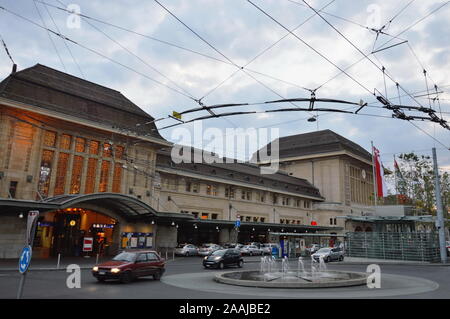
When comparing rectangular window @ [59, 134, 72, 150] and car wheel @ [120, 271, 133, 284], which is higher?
rectangular window @ [59, 134, 72, 150]

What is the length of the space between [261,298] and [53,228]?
29.6 metres

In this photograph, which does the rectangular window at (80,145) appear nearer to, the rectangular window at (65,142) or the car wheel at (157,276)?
the rectangular window at (65,142)

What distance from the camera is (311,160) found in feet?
261

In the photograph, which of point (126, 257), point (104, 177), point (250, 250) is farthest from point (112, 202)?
point (250, 250)

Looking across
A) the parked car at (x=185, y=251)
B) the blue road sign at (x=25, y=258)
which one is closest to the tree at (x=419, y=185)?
the parked car at (x=185, y=251)

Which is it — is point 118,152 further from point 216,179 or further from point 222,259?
point 222,259

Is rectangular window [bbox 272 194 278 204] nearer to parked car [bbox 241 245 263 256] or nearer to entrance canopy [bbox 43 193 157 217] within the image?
parked car [bbox 241 245 263 256]

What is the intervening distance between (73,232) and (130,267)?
23.2m

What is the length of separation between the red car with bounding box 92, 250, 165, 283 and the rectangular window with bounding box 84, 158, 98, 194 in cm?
2106

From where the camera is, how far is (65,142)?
35.9 m

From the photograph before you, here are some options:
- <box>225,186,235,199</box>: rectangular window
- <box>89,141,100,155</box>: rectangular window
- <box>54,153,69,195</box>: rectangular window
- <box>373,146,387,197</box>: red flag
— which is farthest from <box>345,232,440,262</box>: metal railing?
<box>54,153,69,195</box>: rectangular window

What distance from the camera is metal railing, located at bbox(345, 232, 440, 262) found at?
33375mm

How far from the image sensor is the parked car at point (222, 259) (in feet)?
85.2
